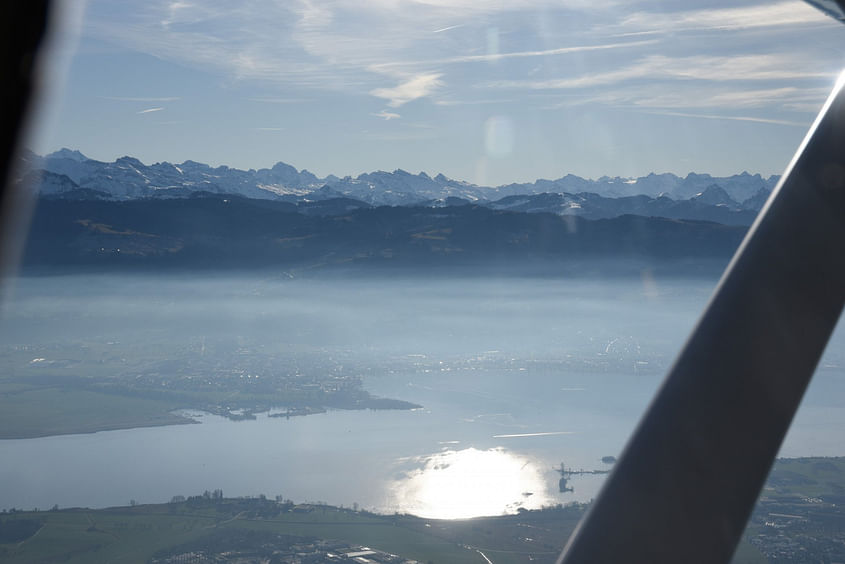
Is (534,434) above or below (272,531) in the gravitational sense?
below

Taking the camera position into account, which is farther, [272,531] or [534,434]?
[534,434]

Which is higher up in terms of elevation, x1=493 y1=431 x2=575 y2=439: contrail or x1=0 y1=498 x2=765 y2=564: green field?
x1=0 y1=498 x2=765 y2=564: green field

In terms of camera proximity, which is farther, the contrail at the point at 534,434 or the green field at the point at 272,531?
the contrail at the point at 534,434

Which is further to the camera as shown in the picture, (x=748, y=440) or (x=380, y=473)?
(x=380, y=473)

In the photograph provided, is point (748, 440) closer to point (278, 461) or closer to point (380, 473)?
point (380, 473)

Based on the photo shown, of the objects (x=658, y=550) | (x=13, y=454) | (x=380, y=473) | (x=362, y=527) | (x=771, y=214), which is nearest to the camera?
(x=658, y=550)

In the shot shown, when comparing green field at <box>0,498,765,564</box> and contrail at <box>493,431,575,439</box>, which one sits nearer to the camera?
green field at <box>0,498,765,564</box>

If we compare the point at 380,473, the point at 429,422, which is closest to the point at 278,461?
the point at 380,473

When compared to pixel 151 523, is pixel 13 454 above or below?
below

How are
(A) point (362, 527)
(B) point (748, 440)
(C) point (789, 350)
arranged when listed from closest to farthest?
(B) point (748, 440)
(C) point (789, 350)
(A) point (362, 527)

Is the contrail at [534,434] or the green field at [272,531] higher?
the green field at [272,531]

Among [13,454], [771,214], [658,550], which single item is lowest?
[13,454]
